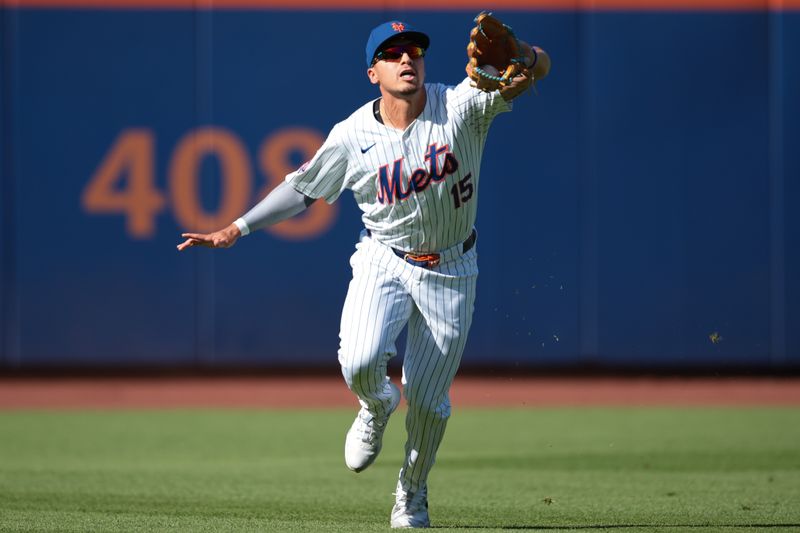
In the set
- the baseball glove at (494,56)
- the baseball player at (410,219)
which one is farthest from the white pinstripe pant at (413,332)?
the baseball glove at (494,56)

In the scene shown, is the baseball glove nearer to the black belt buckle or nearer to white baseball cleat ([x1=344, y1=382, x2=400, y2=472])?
the black belt buckle

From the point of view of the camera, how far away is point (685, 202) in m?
11.9

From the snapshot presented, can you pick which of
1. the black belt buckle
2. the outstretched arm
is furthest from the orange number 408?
the black belt buckle

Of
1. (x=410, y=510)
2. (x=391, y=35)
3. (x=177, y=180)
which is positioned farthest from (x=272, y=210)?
(x=177, y=180)

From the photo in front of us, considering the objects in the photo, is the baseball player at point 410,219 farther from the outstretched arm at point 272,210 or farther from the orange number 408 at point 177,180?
the orange number 408 at point 177,180

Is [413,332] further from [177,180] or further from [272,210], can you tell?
[177,180]

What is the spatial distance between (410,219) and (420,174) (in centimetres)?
19

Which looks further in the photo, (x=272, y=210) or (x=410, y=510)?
(x=272, y=210)

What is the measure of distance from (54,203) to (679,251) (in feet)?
18.7

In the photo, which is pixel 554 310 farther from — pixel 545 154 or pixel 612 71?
pixel 612 71

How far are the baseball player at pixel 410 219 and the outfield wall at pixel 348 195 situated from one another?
6.46m

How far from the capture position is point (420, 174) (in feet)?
16.7

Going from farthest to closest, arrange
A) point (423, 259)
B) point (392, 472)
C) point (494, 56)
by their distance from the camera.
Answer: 1. point (392, 472)
2. point (423, 259)
3. point (494, 56)

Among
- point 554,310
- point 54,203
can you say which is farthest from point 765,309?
point 54,203
